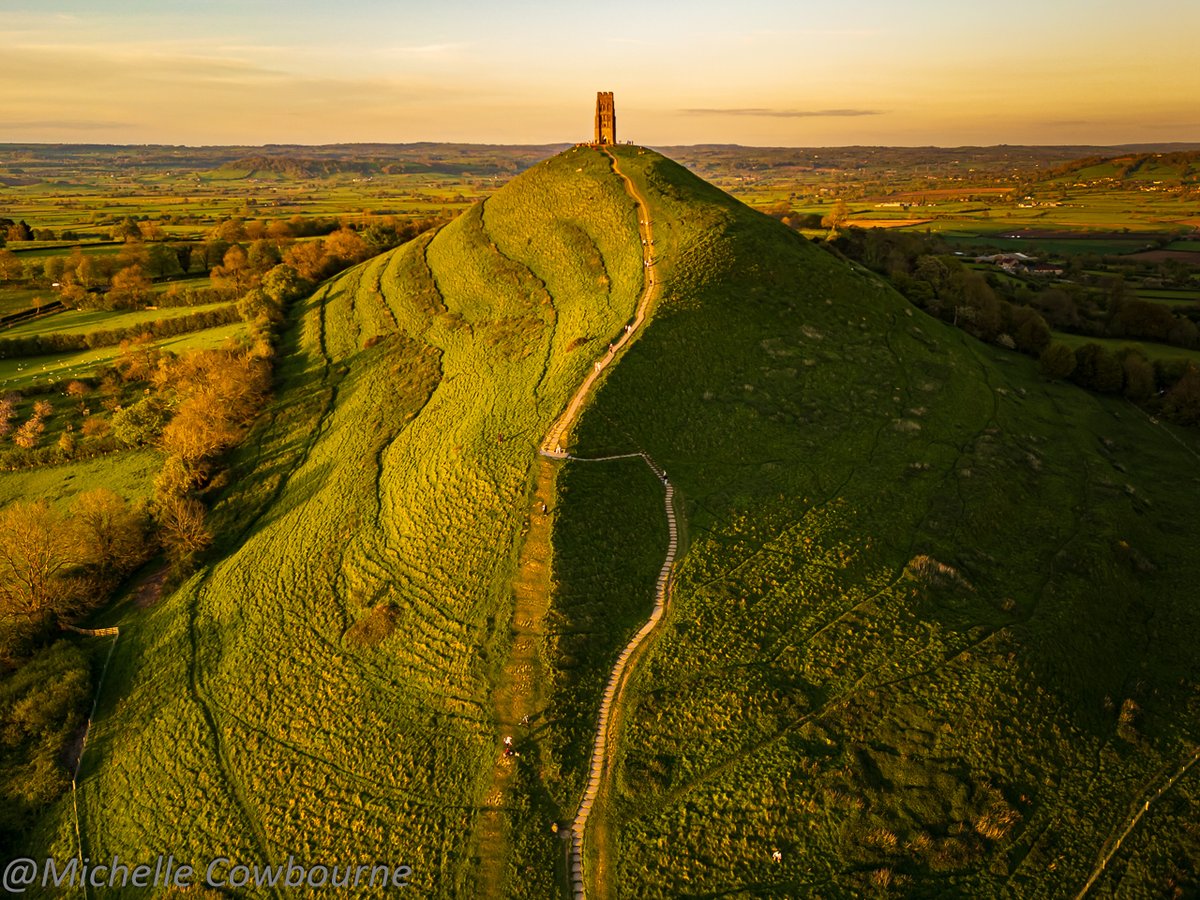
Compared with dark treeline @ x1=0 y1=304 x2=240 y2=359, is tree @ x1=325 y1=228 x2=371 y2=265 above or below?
above

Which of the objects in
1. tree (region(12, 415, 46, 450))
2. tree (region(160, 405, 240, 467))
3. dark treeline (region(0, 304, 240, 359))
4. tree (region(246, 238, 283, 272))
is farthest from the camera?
tree (region(246, 238, 283, 272))

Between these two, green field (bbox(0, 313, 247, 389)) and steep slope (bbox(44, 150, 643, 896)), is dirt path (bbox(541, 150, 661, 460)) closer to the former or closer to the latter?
steep slope (bbox(44, 150, 643, 896))

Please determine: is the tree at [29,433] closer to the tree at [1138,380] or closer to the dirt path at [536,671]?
the dirt path at [536,671]

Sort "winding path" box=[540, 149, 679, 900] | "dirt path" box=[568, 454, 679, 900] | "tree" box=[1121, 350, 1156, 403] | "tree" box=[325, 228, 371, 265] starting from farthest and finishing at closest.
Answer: "tree" box=[325, 228, 371, 265], "tree" box=[1121, 350, 1156, 403], "winding path" box=[540, 149, 679, 900], "dirt path" box=[568, 454, 679, 900]

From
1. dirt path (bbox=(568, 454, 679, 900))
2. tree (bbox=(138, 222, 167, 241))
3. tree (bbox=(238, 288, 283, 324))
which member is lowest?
dirt path (bbox=(568, 454, 679, 900))

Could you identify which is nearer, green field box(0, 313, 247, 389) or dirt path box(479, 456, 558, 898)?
dirt path box(479, 456, 558, 898)

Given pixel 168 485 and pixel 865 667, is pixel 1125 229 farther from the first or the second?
pixel 168 485

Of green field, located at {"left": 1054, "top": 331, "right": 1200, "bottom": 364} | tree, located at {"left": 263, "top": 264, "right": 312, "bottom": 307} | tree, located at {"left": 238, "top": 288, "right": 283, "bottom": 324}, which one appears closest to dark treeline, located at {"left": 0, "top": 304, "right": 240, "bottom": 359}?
tree, located at {"left": 263, "top": 264, "right": 312, "bottom": 307}
